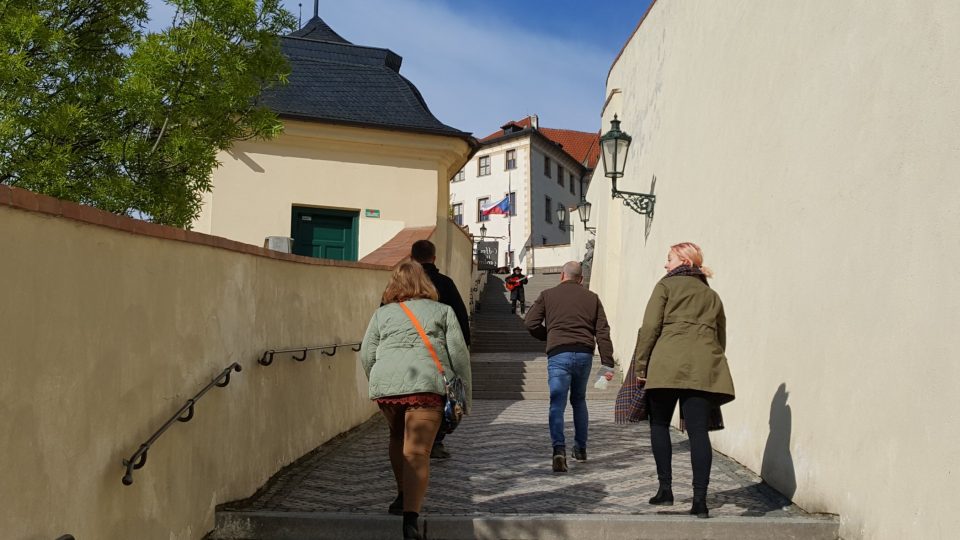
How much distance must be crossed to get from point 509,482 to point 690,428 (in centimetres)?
167

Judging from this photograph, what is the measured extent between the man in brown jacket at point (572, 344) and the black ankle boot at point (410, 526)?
94.7 inches

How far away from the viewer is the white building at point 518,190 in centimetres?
5497

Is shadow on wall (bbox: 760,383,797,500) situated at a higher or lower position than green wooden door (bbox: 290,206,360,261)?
lower

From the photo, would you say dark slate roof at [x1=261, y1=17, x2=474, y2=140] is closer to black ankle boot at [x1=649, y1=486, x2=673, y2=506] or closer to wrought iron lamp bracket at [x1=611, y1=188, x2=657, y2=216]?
wrought iron lamp bracket at [x1=611, y1=188, x2=657, y2=216]

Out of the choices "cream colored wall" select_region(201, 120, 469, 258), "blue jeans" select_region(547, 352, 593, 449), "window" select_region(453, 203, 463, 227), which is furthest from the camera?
"window" select_region(453, 203, 463, 227)

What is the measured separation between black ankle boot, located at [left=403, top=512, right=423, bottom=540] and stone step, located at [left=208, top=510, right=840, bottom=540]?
321 millimetres

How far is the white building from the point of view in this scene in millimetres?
54969

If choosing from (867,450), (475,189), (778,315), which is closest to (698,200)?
(778,315)

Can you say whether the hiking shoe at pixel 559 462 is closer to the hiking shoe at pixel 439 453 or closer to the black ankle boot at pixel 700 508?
the hiking shoe at pixel 439 453

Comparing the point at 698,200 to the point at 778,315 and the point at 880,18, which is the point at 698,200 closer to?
the point at 778,315

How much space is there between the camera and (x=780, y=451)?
6.07m

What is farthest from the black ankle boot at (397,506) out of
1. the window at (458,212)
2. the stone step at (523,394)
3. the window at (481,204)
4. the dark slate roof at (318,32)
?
the window at (458,212)

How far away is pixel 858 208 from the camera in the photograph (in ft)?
16.5

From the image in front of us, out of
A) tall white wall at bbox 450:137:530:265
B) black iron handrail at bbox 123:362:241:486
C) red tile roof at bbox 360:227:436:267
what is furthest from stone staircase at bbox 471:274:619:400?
tall white wall at bbox 450:137:530:265
